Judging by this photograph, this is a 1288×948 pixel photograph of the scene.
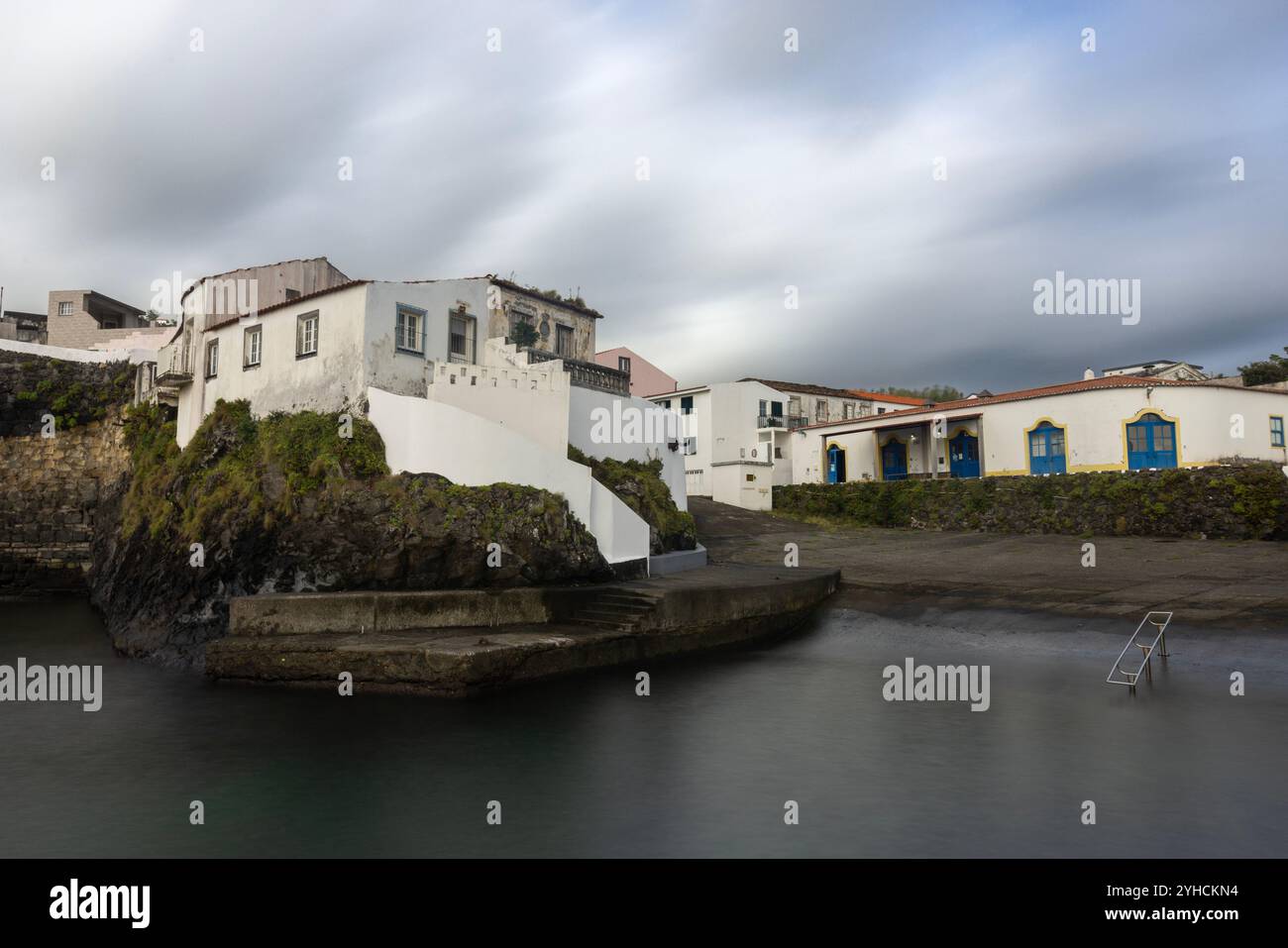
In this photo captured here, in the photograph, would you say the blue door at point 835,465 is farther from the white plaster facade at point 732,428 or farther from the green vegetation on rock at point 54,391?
the green vegetation on rock at point 54,391

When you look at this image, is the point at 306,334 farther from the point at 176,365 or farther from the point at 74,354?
the point at 74,354

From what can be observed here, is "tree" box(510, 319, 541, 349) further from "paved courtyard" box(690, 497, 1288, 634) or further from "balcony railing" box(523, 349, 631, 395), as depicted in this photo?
"paved courtyard" box(690, 497, 1288, 634)

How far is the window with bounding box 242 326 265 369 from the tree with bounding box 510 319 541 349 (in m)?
6.74

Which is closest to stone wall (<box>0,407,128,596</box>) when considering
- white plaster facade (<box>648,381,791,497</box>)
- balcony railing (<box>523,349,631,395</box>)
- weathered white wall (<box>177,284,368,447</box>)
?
weathered white wall (<box>177,284,368,447</box>)

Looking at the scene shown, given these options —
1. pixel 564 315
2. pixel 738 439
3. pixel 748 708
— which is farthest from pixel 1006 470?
pixel 748 708

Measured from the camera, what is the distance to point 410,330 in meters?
19.0

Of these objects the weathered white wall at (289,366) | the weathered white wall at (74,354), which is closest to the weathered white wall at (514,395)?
the weathered white wall at (289,366)

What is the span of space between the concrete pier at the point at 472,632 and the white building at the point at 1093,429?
21.6 meters

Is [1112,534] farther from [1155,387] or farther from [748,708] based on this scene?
[748,708]

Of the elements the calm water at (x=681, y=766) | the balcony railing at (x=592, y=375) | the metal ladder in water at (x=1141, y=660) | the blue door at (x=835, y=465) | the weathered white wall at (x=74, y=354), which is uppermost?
the weathered white wall at (x=74, y=354)

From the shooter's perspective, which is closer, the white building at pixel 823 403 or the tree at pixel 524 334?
the tree at pixel 524 334

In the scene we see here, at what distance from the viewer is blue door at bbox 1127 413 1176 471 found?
100ft

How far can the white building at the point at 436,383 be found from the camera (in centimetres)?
→ 1664
